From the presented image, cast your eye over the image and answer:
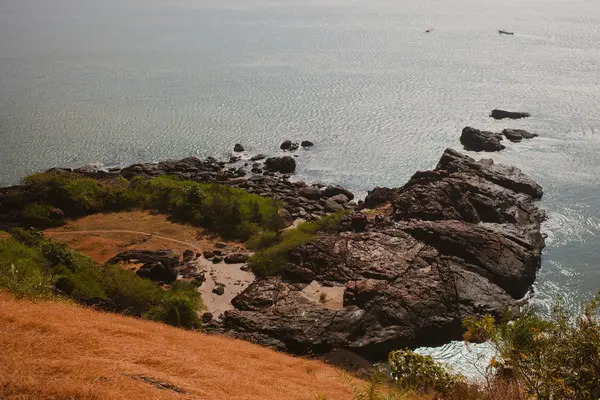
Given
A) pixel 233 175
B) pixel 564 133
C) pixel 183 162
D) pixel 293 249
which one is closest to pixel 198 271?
pixel 293 249

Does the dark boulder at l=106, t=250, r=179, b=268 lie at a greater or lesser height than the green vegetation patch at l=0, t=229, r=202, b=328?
lesser

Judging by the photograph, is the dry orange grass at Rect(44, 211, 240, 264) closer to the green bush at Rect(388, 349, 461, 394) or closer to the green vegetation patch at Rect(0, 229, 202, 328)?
the green vegetation patch at Rect(0, 229, 202, 328)

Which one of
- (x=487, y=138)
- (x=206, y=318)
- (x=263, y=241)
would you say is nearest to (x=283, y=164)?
(x=263, y=241)

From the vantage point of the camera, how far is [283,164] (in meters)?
57.8

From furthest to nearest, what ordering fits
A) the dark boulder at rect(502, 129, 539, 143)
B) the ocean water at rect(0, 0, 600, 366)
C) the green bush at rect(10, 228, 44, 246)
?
1. the dark boulder at rect(502, 129, 539, 143)
2. the ocean water at rect(0, 0, 600, 366)
3. the green bush at rect(10, 228, 44, 246)

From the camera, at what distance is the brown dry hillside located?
14.8 meters

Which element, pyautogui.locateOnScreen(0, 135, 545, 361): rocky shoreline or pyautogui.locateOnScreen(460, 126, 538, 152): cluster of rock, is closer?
pyautogui.locateOnScreen(0, 135, 545, 361): rocky shoreline

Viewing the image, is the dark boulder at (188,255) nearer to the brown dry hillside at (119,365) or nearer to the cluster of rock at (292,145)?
the brown dry hillside at (119,365)

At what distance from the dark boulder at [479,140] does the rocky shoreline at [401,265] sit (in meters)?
8.17

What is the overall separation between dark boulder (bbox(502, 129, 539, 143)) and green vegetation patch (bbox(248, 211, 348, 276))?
29035 mm

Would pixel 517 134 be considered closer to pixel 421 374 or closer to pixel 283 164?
pixel 283 164

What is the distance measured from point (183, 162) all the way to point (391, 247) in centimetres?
2930

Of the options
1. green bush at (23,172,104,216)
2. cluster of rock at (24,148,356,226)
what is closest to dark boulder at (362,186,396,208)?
cluster of rock at (24,148,356,226)

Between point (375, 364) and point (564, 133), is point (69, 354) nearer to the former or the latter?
point (375, 364)
